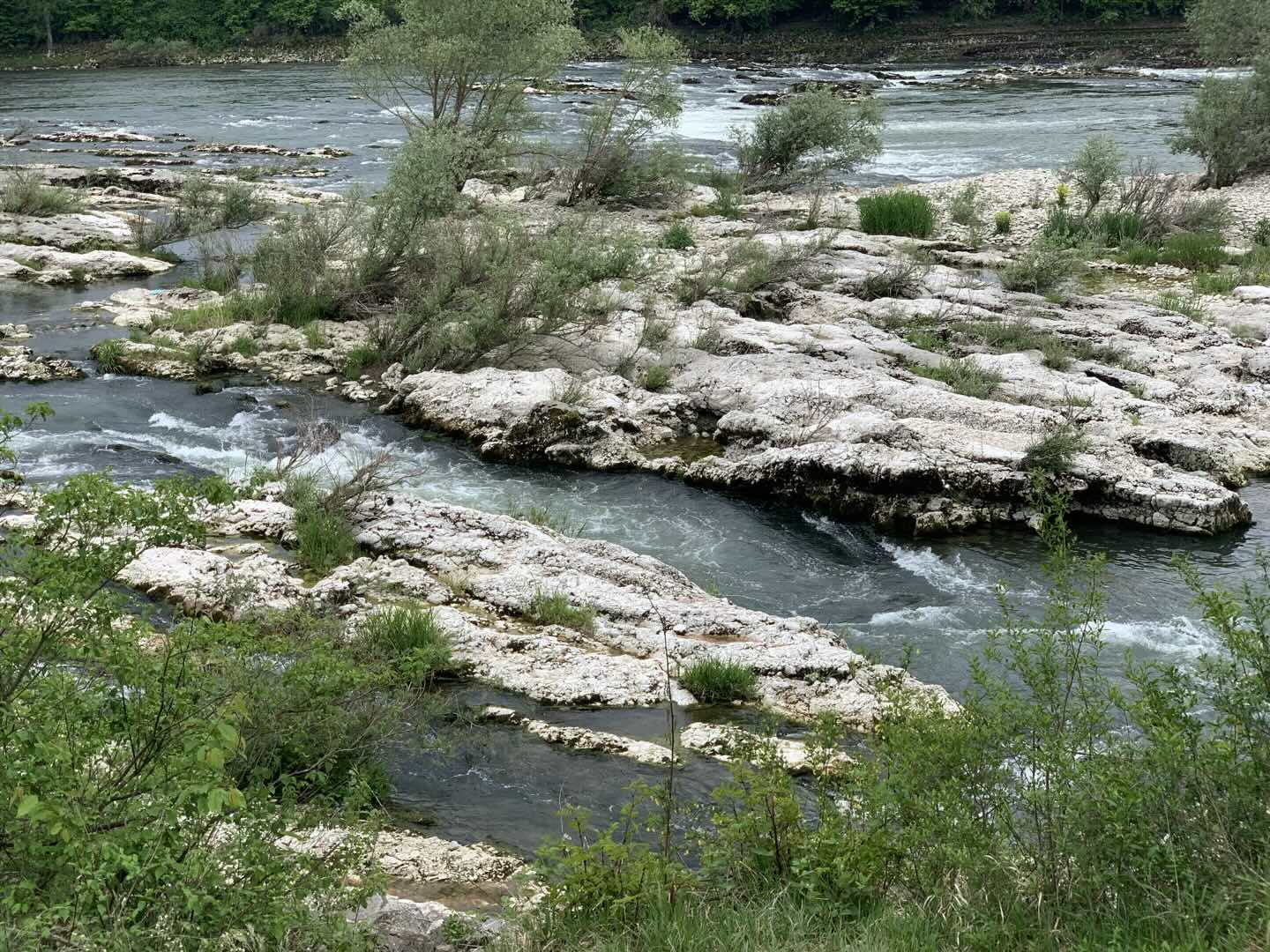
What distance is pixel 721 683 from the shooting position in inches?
305

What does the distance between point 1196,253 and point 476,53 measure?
14.2 metres

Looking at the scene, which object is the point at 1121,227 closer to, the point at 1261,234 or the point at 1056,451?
the point at 1261,234

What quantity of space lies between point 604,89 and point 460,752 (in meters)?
40.5

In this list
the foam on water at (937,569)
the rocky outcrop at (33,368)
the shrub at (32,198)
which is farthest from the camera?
the shrub at (32,198)

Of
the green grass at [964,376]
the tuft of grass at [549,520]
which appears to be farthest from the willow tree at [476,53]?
the tuft of grass at [549,520]

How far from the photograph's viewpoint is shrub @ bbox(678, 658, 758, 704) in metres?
7.75

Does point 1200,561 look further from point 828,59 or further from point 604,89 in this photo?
point 828,59

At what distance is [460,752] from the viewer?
699 cm

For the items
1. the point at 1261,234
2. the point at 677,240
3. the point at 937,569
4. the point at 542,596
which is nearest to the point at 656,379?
the point at 937,569

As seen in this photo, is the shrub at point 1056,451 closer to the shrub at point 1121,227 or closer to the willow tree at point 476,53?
the shrub at point 1121,227

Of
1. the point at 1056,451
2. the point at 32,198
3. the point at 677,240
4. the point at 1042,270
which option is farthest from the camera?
the point at 32,198

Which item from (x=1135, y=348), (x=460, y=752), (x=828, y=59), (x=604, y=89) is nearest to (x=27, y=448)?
(x=460, y=752)

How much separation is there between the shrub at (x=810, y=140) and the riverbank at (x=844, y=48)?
34.5 meters

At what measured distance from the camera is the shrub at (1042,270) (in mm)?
17688
